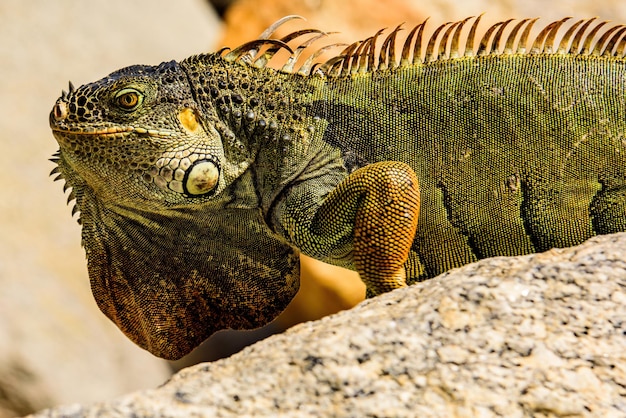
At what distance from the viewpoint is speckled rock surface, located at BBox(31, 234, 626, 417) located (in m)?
2.66

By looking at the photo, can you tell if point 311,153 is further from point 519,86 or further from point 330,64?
point 519,86

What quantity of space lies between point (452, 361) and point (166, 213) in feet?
6.61

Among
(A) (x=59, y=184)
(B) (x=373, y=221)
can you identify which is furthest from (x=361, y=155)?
(A) (x=59, y=184)

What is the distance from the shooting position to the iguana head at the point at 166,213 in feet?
13.4

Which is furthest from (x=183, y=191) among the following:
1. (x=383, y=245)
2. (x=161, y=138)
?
(x=383, y=245)

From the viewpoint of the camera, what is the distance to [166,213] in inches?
170

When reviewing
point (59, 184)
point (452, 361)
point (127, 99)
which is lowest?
point (452, 361)

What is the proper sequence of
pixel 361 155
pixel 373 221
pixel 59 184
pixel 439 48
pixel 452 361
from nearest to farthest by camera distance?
pixel 452 361 → pixel 373 221 → pixel 361 155 → pixel 439 48 → pixel 59 184

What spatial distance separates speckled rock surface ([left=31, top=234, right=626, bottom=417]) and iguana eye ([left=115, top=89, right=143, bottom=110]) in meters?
1.55

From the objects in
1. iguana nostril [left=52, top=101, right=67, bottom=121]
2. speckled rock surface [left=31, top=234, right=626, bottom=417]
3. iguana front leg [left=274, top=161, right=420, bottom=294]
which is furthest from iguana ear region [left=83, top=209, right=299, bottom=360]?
speckled rock surface [left=31, top=234, right=626, bottom=417]

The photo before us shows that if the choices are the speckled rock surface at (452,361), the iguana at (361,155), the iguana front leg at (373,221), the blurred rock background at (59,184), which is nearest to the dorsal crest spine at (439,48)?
the iguana at (361,155)

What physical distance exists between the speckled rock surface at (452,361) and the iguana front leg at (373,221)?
78 cm

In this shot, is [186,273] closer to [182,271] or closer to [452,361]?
[182,271]

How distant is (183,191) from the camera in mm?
4105
